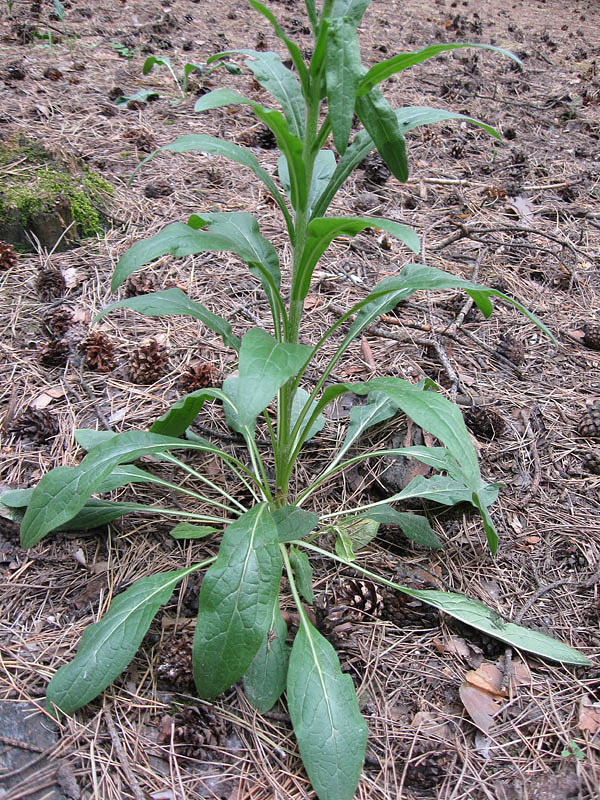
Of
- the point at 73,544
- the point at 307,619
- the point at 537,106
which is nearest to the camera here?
the point at 307,619

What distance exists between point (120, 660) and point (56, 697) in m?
0.15

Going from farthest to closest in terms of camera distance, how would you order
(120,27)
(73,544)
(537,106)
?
(120,27) → (537,106) → (73,544)

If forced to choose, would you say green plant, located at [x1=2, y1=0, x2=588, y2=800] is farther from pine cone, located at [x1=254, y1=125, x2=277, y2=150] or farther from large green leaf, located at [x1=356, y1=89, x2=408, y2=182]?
pine cone, located at [x1=254, y1=125, x2=277, y2=150]

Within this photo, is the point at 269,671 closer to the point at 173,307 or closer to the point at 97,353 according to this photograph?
the point at 173,307

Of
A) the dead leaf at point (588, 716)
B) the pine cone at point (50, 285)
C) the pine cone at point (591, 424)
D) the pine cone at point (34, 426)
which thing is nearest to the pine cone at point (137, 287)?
the pine cone at point (50, 285)

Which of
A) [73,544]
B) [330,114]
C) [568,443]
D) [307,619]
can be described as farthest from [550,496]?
[73,544]

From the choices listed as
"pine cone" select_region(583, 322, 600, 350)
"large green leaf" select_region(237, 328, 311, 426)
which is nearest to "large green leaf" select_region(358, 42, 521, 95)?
"large green leaf" select_region(237, 328, 311, 426)

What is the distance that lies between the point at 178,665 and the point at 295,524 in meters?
0.44

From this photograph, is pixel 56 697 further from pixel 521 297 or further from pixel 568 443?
pixel 521 297

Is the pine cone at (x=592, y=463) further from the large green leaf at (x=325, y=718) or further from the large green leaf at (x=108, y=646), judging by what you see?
the large green leaf at (x=108, y=646)

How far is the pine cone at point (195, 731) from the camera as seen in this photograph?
3.94 feet

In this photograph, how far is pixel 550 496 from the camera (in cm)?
186

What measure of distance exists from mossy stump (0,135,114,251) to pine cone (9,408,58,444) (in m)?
1.10

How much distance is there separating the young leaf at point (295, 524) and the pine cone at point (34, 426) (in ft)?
2.94
